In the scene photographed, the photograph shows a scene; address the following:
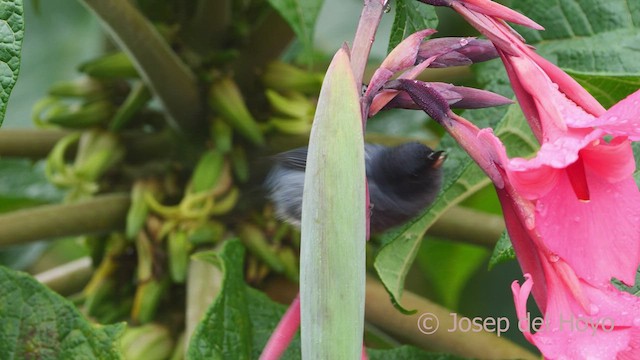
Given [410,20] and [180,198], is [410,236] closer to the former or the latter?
[410,20]

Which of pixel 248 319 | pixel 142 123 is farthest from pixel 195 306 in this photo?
pixel 142 123

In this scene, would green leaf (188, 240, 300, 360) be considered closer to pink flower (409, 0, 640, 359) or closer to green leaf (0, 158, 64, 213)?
pink flower (409, 0, 640, 359)

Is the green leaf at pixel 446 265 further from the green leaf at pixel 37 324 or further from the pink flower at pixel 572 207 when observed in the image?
the pink flower at pixel 572 207

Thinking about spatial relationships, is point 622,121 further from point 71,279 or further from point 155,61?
point 71,279

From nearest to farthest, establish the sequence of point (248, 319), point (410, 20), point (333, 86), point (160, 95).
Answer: point (333, 86), point (410, 20), point (248, 319), point (160, 95)

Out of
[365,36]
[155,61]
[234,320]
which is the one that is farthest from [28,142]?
[365,36]

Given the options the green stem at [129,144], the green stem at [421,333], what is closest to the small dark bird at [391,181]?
the green stem at [421,333]
